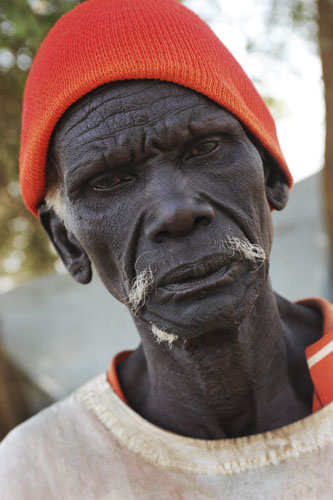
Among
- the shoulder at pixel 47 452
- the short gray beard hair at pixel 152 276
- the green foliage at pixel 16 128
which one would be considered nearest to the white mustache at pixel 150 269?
the short gray beard hair at pixel 152 276

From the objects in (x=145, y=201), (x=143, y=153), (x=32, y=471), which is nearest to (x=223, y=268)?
(x=145, y=201)

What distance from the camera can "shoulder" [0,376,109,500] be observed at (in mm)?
2008

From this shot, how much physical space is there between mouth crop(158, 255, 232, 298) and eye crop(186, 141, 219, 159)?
42 cm

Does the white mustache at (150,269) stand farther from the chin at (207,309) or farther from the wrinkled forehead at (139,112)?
the wrinkled forehead at (139,112)

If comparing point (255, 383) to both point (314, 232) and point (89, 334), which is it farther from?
point (314, 232)

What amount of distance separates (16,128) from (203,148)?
12.2 feet

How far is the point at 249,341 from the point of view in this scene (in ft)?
6.35

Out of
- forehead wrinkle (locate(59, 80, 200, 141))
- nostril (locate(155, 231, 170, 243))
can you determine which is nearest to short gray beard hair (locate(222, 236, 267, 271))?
nostril (locate(155, 231, 170, 243))

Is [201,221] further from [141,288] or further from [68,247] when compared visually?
[68,247]

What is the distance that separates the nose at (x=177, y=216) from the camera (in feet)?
5.16

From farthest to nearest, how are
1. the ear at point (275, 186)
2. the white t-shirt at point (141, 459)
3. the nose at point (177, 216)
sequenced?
the ear at point (275, 186)
the white t-shirt at point (141, 459)
the nose at point (177, 216)

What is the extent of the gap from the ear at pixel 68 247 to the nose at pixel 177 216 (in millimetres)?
621

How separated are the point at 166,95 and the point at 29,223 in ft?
16.1

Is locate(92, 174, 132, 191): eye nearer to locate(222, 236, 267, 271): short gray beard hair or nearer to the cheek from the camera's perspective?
the cheek
